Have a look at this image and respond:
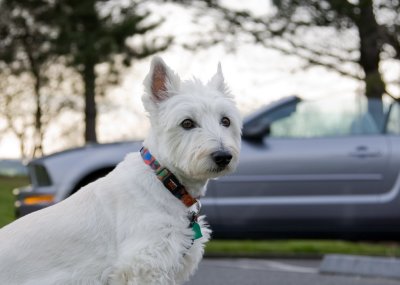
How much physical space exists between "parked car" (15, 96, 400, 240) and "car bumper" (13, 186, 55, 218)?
0.5 inches

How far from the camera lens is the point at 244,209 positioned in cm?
957

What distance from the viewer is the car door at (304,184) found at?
31.1ft

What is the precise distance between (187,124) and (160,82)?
0.31 meters

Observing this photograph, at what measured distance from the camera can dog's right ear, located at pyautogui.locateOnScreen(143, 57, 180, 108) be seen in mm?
4465

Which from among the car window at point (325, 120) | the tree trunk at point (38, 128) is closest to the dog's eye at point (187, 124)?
the car window at point (325, 120)

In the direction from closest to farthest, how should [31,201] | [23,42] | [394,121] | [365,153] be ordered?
[365,153]
[31,201]
[394,121]
[23,42]

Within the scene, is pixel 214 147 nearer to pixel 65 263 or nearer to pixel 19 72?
pixel 65 263

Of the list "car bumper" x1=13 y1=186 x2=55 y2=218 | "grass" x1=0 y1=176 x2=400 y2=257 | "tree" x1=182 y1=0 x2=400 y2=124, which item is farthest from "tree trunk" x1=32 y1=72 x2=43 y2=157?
"car bumper" x1=13 y1=186 x2=55 y2=218

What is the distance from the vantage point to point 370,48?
55.8 feet

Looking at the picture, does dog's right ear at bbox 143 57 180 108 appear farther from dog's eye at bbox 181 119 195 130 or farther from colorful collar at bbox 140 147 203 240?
colorful collar at bbox 140 147 203 240

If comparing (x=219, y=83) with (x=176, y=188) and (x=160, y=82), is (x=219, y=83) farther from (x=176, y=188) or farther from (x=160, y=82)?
(x=176, y=188)

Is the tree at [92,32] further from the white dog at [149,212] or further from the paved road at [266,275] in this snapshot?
the white dog at [149,212]

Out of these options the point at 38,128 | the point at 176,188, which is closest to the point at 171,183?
the point at 176,188

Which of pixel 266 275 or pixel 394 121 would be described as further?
pixel 394 121
